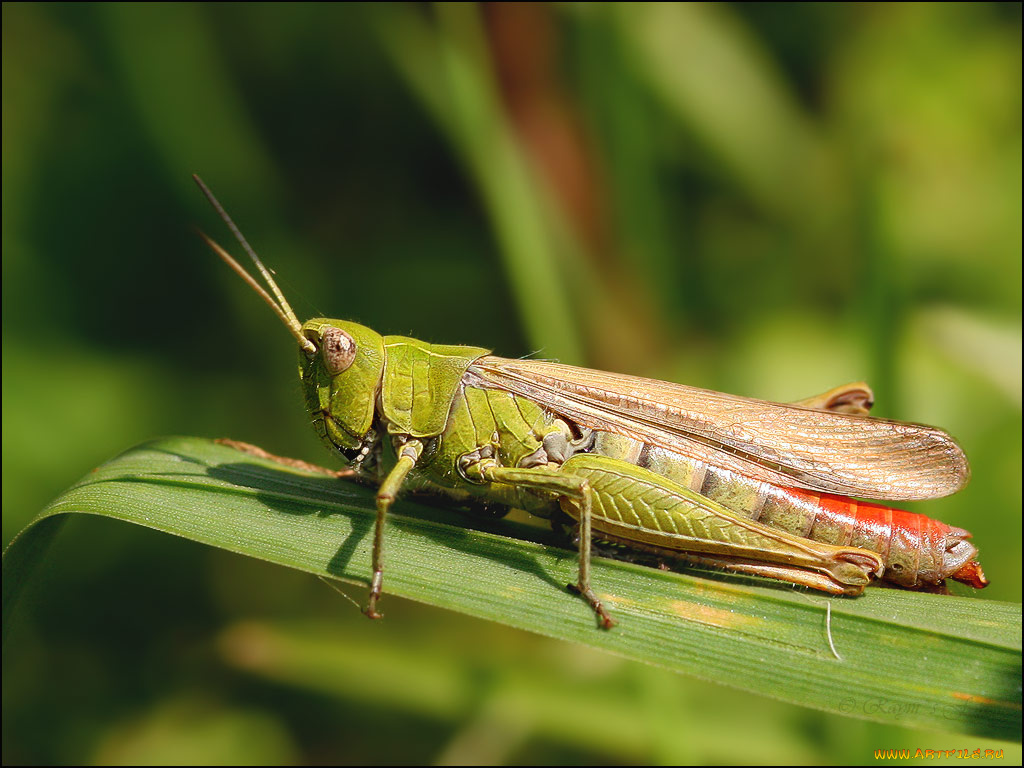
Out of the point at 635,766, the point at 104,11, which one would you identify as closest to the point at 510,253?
the point at 635,766

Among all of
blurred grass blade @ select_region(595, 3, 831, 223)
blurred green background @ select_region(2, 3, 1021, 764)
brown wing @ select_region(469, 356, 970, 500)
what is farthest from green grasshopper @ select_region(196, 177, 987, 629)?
blurred grass blade @ select_region(595, 3, 831, 223)

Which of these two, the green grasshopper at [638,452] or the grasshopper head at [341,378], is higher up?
Answer: the grasshopper head at [341,378]

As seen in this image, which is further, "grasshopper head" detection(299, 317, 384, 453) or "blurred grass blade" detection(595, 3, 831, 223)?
"blurred grass blade" detection(595, 3, 831, 223)

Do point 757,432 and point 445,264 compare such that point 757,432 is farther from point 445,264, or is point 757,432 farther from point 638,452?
point 445,264

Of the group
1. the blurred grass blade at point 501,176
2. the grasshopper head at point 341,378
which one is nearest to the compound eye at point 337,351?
the grasshopper head at point 341,378

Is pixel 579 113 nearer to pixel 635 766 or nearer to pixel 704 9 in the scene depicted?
pixel 704 9

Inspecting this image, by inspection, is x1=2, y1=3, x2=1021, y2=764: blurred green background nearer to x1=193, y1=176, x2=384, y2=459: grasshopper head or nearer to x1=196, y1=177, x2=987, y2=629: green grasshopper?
x1=196, y1=177, x2=987, y2=629: green grasshopper

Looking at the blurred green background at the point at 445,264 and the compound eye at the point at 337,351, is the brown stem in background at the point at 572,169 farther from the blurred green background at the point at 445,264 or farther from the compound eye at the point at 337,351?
the compound eye at the point at 337,351
